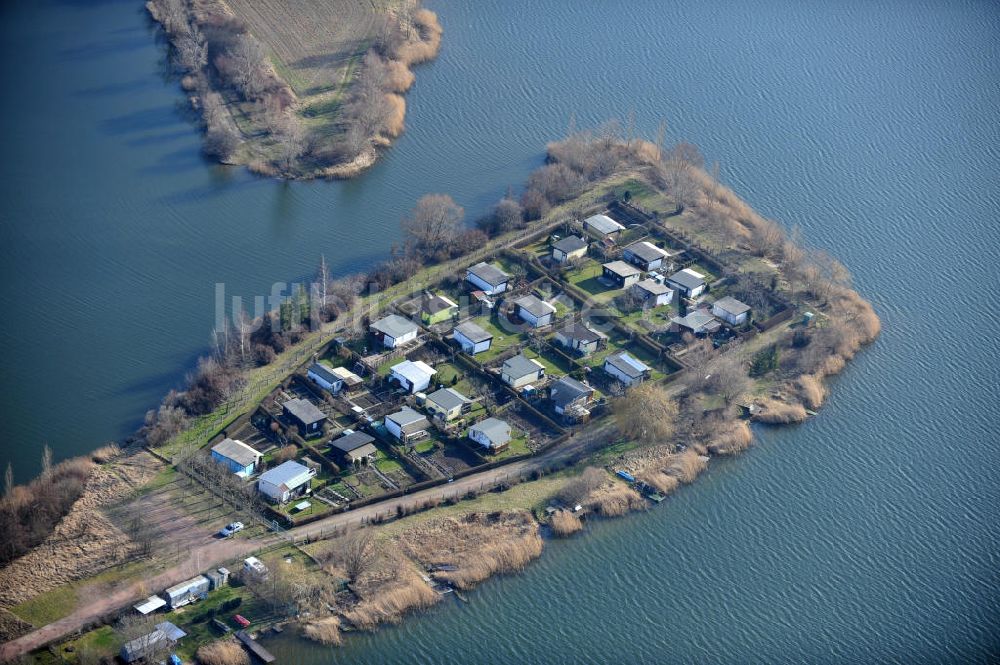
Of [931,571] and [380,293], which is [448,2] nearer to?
[380,293]

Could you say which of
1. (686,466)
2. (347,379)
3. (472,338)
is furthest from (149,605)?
(686,466)

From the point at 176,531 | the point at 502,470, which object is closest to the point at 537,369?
the point at 502,470

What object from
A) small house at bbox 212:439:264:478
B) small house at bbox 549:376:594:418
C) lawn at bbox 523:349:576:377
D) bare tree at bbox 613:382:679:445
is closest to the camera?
small house at bbox 212:439:264:478

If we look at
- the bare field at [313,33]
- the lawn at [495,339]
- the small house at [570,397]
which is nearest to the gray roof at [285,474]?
the lawn at [495,339]

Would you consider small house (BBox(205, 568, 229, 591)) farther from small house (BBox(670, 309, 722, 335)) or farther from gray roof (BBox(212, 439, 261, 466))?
small house (BBox(670, 309, 722, 335))

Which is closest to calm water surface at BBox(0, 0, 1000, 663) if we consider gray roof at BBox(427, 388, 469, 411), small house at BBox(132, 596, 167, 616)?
small house at BBox(132, 596, 167, 616)

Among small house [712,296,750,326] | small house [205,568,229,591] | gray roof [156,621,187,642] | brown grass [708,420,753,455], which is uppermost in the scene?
small house [712,296,750,326]
